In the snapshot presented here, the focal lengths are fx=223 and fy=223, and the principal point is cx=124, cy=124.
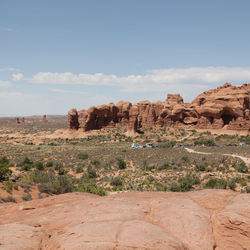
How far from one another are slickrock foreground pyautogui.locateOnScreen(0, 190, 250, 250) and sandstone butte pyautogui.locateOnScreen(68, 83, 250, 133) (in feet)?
182

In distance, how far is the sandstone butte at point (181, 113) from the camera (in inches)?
2438

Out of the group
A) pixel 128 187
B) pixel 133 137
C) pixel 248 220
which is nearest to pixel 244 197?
pixel 248 220

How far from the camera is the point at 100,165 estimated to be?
95.9ft

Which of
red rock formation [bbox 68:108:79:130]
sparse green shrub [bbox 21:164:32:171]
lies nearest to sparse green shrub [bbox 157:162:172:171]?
sparse green shrub [bbox 21:164:32:171]

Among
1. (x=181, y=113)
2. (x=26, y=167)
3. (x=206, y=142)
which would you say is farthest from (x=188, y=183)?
(x=181, y=113)

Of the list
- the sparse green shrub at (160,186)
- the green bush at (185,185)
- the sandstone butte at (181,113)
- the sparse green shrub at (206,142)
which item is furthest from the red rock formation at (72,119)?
the green bush at (185,185)

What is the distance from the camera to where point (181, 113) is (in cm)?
6988

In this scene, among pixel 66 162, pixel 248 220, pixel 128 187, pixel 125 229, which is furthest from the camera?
pixel 66 162

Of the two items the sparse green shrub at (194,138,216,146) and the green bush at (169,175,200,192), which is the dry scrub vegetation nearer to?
the green bush at (169,175,200,192)

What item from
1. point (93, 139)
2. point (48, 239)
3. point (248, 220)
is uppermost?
point (248, 220)

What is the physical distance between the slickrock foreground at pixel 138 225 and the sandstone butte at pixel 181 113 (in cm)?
5545

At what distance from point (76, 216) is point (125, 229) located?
1652 mm

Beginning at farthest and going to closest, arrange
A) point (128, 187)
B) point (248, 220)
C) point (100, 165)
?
point (100, 165) < point (128, 187) < point (248, 220)

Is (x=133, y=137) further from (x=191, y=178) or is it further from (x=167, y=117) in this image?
(x=191, y=178)
